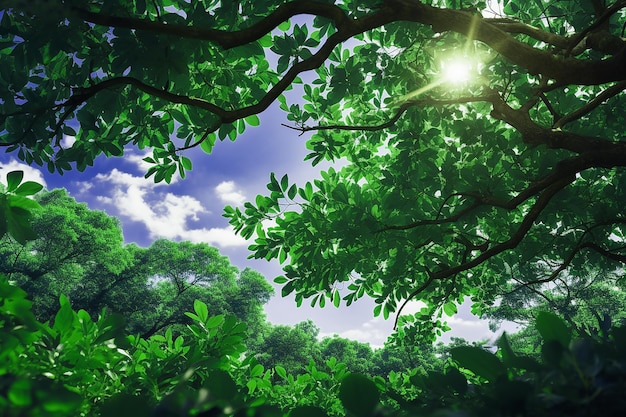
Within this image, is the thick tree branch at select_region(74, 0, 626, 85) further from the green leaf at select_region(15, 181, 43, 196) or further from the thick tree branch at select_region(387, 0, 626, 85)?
the green leaf at select_region(15, 181, 43, 196)

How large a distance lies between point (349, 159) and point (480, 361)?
5782 mm

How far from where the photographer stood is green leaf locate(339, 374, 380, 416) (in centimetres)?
92

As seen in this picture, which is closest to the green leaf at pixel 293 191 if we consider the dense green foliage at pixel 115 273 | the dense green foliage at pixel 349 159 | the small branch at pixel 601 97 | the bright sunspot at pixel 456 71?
the dense green foliage at pixel 349 159

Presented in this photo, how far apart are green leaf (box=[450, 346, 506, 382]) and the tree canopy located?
265cm

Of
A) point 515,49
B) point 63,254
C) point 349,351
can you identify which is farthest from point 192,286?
point 515,49

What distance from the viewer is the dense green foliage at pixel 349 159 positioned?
1173 mm

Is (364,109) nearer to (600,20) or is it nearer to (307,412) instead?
(600,20)

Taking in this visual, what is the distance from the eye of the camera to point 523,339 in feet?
107

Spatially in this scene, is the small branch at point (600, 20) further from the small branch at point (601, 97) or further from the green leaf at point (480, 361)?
the green leaf at point (480, 361)

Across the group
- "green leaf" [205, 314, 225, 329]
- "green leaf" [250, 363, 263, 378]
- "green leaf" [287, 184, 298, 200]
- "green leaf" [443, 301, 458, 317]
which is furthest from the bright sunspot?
Answer: "green leaf" [205, 314, 225, 329]

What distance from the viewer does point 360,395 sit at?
93cm

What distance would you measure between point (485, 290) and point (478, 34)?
18.3 feet

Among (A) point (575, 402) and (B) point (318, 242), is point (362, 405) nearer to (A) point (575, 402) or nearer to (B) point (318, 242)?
(A) point (575, 402)

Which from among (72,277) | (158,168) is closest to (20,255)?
(72,277)
